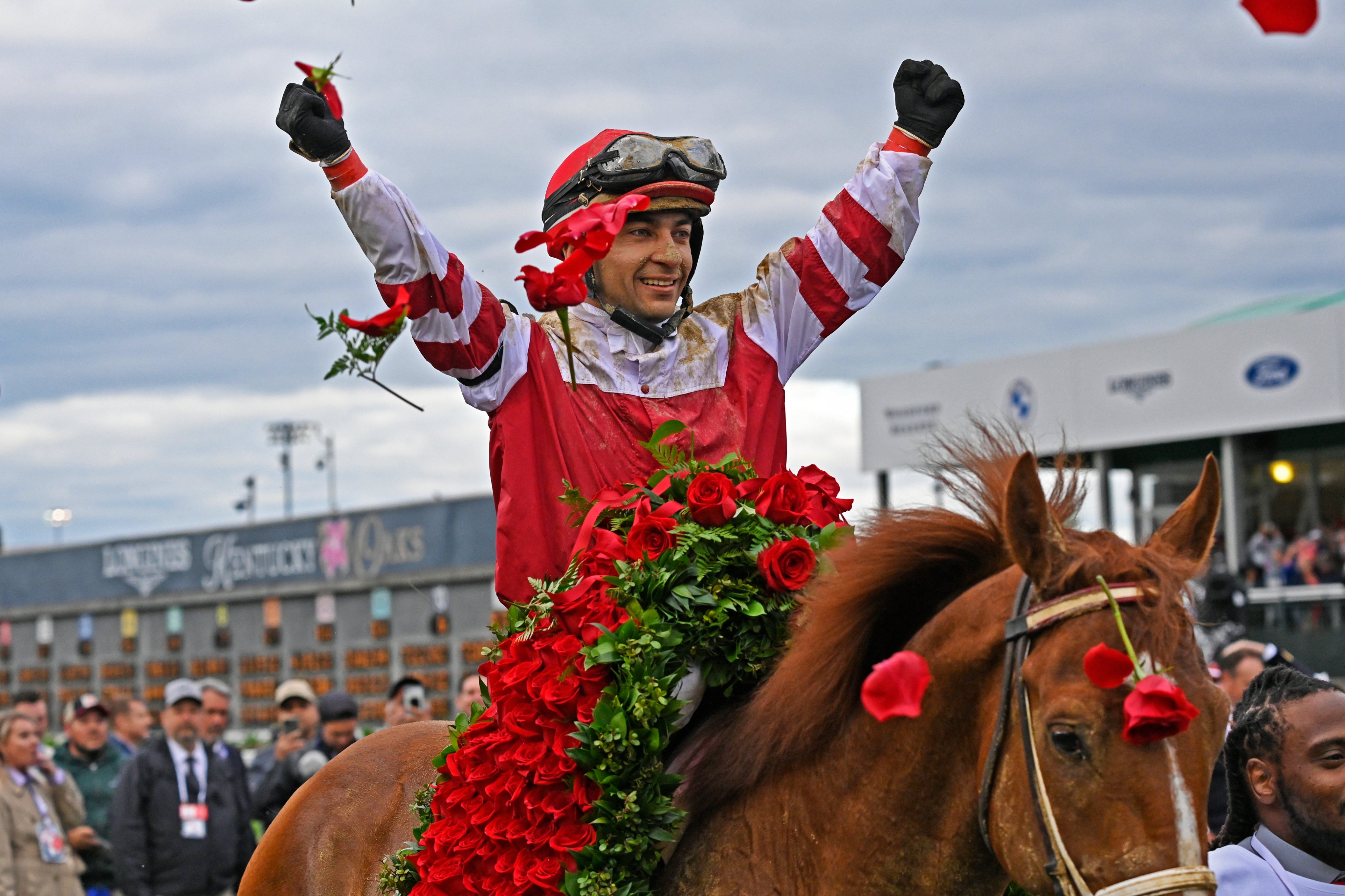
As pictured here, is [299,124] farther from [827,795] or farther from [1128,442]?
[1128,442]

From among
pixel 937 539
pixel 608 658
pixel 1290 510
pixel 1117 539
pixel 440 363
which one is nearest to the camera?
pixel 1117 539

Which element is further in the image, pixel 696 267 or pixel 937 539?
pixel 696 267

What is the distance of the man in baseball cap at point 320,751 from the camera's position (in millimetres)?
8695

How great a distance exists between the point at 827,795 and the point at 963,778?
0.93 ft

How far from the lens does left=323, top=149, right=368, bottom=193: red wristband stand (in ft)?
9.59

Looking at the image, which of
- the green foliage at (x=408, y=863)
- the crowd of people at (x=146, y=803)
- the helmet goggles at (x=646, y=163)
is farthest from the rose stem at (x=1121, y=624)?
the crowd of people at (x=146, y=803)

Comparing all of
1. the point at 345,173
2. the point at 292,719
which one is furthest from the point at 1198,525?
the point at 292,719

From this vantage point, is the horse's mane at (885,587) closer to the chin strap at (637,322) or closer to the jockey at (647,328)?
the jockey at (647,328)

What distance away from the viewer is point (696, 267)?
366 centimetres

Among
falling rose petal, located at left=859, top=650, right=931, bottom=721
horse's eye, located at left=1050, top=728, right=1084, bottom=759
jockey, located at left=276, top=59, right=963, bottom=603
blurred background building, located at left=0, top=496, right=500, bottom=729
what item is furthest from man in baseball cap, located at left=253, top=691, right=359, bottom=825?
blurred background building, located at left=0, top=496, right=500, bottom=729

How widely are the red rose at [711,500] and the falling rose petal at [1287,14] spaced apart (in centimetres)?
182

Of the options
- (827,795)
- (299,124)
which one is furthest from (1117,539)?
(299,124)

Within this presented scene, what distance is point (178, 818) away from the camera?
27.5 feet

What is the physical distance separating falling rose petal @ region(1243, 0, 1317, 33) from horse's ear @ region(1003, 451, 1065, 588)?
3.62 feet
